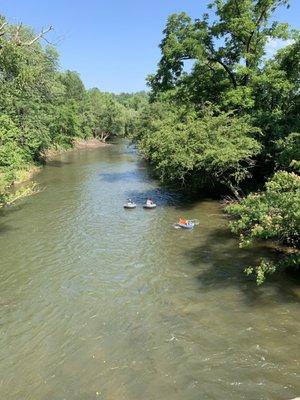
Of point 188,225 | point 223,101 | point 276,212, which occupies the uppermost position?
point 223,101

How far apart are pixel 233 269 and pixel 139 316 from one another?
5.01 meters

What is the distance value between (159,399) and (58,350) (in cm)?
354

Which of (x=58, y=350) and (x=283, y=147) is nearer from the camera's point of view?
(x=58, y=350)

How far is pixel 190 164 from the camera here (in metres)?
24.2

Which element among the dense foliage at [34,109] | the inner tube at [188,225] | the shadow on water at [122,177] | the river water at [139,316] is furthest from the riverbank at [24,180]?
the inner tube at [188,225]

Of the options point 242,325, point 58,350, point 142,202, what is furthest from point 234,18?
point 58,350

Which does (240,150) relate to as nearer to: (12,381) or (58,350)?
(58,350)

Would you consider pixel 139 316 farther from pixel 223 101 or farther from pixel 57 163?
pixel 57 163

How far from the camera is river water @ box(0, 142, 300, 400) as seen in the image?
10156 millimetres

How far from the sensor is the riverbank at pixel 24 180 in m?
22.0

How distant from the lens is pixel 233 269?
54.6 feet

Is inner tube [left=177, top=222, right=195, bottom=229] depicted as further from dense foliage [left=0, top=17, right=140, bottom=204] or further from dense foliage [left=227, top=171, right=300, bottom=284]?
dense foliage [left=0, top=17, right=140, bottom=204]

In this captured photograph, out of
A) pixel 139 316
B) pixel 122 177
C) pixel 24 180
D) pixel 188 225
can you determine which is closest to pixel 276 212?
pixel 139 316

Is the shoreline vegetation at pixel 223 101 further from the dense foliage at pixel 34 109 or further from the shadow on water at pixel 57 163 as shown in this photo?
the shadow on water at pixel 57 163
